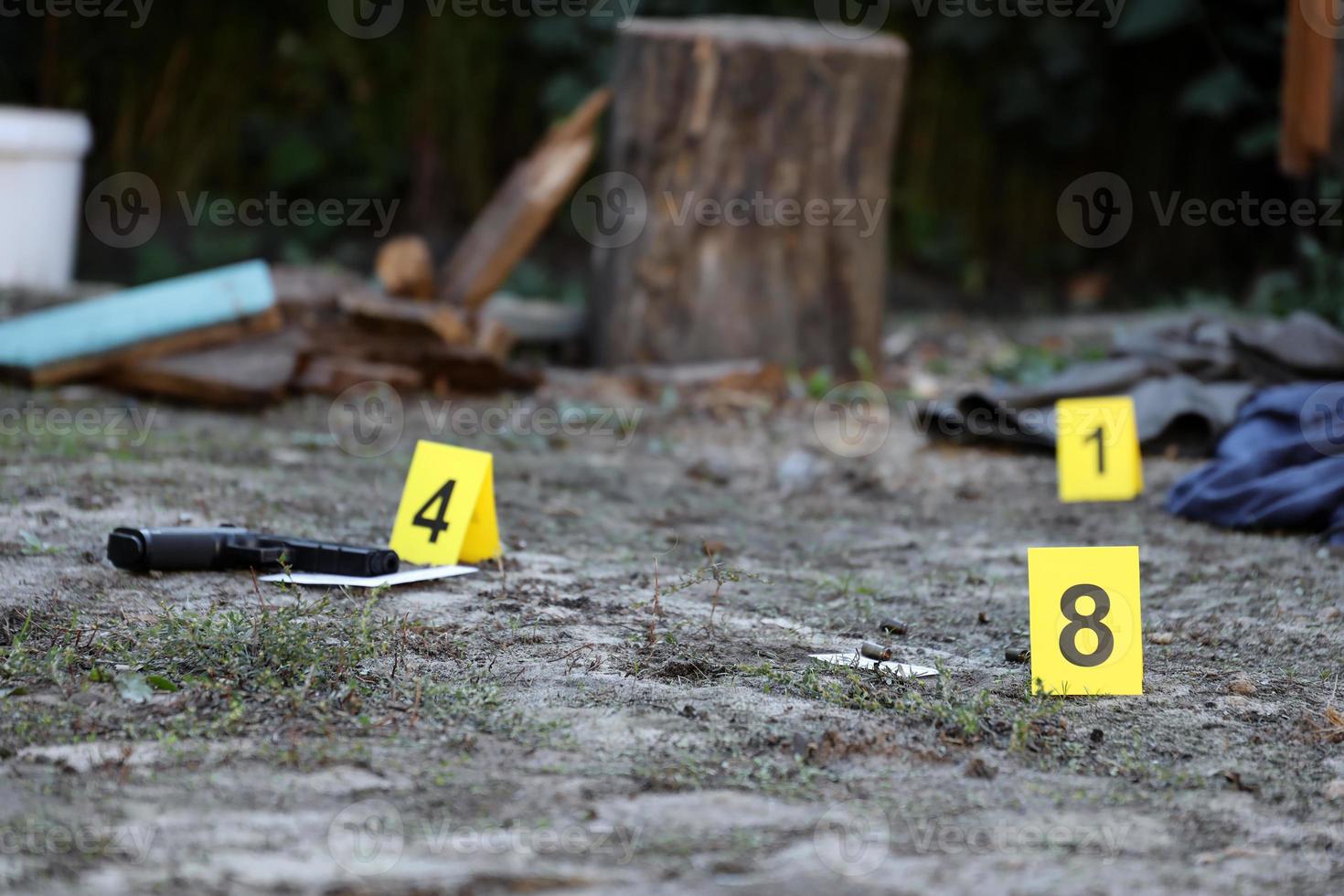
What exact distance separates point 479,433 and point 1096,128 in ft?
17.9

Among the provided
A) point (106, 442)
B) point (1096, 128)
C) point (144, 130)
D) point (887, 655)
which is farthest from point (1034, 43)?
point (887, 655)

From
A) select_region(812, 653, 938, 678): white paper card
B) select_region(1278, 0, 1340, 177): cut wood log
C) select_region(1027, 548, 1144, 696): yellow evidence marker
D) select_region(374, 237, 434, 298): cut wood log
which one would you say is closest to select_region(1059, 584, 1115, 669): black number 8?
select_region(1027, 548, 1144, 696): yellow evidence marker

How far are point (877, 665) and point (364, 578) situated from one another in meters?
0.86

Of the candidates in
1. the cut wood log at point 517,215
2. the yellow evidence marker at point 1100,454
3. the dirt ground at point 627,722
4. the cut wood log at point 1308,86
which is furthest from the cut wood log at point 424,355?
the cut wood log at point 1308,86

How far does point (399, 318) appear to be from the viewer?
452 centimetres

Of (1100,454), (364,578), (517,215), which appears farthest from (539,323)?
(364,578)

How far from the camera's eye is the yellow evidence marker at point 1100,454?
134 inches

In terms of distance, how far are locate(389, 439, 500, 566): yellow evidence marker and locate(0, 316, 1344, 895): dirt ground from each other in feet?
0.28

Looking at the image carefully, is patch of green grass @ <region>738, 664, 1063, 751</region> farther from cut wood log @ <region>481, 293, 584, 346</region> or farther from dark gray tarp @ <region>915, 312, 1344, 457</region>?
cut wood log @ <region>481, 293, 584, 346</region>

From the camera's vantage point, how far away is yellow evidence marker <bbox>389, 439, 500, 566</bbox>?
7.93 feet

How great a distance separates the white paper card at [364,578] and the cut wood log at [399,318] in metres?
2.28

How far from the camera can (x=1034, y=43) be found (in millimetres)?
7742

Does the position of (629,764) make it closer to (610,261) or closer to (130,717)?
(130,717)

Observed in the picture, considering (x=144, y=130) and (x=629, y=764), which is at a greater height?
(x=144, y=130)
